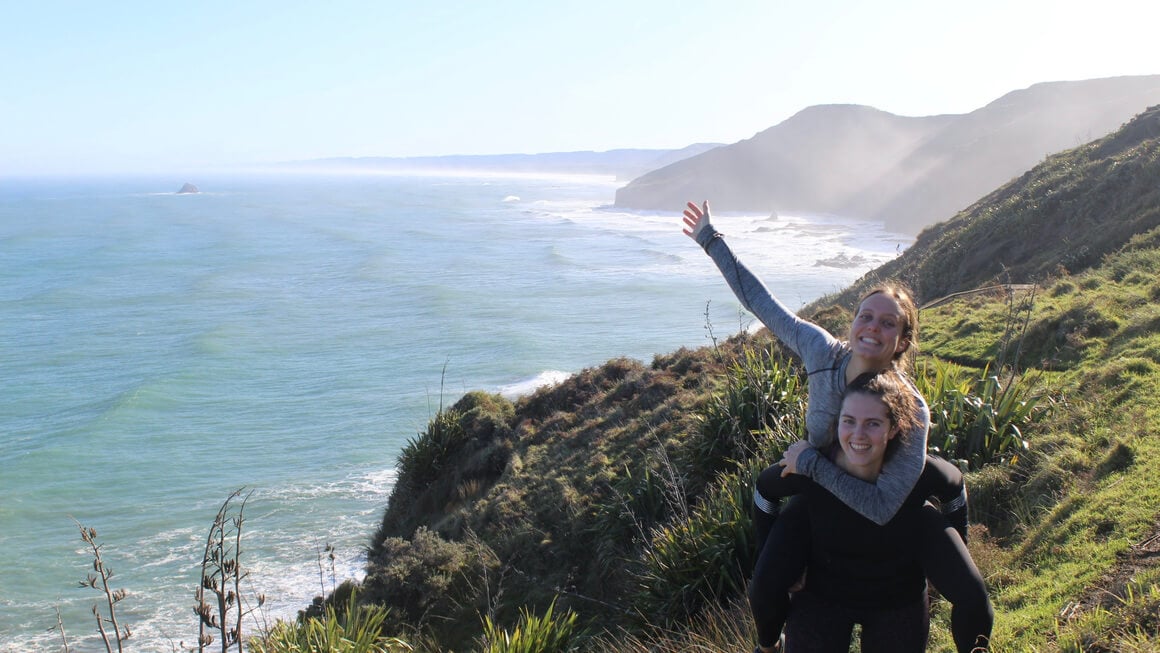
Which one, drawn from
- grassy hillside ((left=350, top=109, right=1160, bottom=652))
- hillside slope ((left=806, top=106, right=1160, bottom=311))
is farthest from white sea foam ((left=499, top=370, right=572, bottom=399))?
grassy hillside ((left=350, top=109, right=1160, bottom=652))

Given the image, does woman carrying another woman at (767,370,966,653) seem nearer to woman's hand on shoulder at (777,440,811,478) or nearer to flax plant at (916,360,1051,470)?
woman's hand on shoulder at (777,440,811,478)

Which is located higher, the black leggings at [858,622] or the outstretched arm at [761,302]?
the outstretched arm at [761,302]

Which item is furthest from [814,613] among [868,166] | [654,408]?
[868,166]

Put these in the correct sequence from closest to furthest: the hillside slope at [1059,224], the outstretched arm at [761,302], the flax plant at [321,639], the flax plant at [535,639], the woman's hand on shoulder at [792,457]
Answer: the woman's hand on shoulder at [792,457]
the outstretched arm at [761,302]
the flax plant at [535,639]
the flax plant at [321,639]
the hillside slope at [1059,224]

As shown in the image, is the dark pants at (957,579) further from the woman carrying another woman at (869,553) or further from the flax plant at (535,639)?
the flax plant at (535,639)

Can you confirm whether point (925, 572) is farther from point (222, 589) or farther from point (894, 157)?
point (894, 157)

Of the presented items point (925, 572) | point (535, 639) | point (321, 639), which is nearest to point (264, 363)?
point (321, 639)

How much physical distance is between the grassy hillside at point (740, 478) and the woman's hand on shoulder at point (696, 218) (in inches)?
68.2

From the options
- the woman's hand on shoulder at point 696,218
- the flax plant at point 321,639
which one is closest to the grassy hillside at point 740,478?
the flax plant at point 321,639

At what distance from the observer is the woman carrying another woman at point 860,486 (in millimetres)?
2746

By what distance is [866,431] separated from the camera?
9.23 ft

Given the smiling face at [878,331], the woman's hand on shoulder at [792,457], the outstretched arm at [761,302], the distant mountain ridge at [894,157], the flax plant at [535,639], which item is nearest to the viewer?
the woman's hand on shoulder at [792,457]

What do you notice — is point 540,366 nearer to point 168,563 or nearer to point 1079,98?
point 168,563

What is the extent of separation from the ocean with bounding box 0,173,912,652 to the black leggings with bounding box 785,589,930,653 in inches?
117
